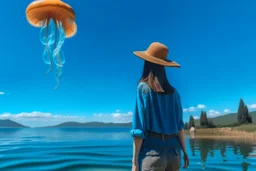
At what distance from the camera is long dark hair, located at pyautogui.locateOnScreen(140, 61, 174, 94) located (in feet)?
8.18

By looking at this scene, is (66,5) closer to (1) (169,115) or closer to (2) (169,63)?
(2) (169,63)

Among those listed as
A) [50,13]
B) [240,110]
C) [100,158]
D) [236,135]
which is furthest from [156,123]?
[240,110]

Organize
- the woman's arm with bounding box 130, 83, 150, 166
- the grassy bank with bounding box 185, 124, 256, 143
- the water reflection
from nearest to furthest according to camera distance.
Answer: the woman's arm with bounding box 130, 83, 150, 166, the water reflection, the grassy bank with bounding box 185, 124, 256, 143

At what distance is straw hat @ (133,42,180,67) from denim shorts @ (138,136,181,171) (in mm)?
782

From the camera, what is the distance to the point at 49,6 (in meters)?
3.40

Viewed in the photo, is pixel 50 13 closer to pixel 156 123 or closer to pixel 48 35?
pixel 48 35

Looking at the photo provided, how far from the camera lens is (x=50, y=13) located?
11.9 ft

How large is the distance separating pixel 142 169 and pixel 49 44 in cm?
277

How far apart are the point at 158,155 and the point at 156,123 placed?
297mm

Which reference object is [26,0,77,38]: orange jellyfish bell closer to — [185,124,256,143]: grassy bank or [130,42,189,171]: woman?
[130,42,189,171]: woman

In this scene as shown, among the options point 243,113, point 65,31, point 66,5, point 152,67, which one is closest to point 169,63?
point 152,67

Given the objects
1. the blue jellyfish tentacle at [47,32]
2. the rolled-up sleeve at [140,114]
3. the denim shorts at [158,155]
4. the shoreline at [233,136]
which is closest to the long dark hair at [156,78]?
the rolled-up sleeve at [140,114]

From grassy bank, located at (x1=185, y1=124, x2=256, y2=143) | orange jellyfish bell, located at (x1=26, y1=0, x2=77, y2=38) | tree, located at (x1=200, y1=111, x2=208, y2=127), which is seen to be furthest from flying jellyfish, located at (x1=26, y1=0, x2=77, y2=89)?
tree, located at (x1=200, y1=111, x2=208, y2=127)

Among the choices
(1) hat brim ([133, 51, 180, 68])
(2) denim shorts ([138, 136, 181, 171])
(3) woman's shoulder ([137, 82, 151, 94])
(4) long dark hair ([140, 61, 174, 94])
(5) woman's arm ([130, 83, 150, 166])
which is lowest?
(2) denim shorts ([138, 136, 181, 171])
